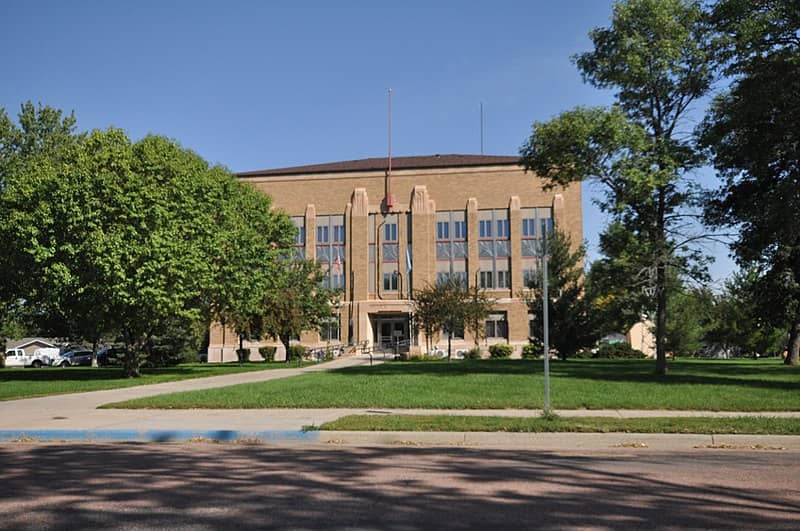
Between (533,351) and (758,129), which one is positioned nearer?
(758,129)

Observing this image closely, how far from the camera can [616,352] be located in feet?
182

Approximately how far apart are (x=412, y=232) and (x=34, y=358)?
37459 mm

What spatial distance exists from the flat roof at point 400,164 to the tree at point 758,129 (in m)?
35.4

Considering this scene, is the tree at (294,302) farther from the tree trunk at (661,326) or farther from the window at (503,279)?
the tree trunk at (661,326)

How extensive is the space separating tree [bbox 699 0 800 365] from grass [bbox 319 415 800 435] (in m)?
10.3

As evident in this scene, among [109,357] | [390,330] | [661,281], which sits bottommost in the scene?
[109,357]

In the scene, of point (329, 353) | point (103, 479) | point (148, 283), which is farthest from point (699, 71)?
point (329, 353)

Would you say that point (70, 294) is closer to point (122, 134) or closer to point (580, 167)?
point (122, 134)

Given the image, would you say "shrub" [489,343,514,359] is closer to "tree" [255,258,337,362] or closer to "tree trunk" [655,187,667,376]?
"tree" [255,258,337,362]

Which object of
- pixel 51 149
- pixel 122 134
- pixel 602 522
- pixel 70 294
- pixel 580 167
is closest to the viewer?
pixel 602 522

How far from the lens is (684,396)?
16.3 meters

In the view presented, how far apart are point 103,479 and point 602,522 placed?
5372 mm

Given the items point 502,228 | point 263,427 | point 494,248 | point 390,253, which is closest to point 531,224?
point 502,228

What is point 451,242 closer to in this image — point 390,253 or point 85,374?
point 390,253
